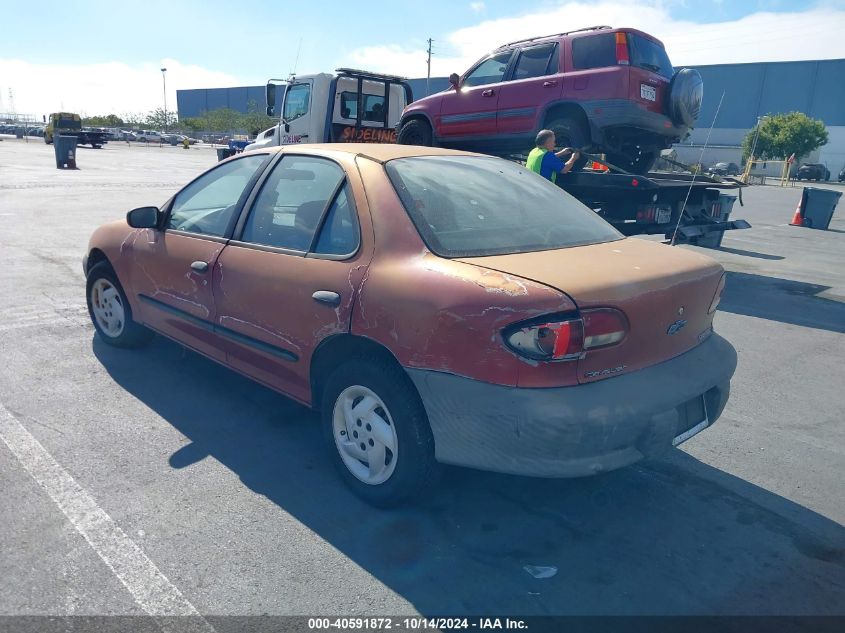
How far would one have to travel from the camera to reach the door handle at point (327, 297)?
10.0 ft

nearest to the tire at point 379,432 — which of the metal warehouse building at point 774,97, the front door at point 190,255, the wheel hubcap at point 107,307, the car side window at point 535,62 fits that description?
the front door at point 190,255

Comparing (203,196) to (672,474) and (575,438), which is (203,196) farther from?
(672,474)

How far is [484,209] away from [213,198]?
1.84 meters

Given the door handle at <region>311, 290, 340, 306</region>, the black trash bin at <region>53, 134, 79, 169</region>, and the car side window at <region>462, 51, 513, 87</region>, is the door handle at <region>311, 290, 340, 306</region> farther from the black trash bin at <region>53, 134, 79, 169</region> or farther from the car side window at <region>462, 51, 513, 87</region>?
the black trash bin at <region>53, 134, 79, 169</region>

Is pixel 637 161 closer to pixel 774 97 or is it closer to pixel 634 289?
pixel 634 289

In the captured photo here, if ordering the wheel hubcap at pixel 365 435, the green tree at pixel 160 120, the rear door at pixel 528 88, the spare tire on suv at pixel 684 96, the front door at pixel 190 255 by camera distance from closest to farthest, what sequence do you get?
the wheel hubcap at pixel 365 435 → the front door at pixel 190 255 → the spare tire on suv at pixel 684 96 → the rear door at pixel 528 88 → the green tree at pixel 160 120

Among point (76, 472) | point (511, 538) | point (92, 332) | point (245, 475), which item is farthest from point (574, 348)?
point (92, 332)

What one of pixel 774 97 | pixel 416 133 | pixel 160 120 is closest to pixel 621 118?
pixel 416 133

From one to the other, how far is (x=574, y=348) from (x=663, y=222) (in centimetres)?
628

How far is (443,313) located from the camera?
2.65 metres

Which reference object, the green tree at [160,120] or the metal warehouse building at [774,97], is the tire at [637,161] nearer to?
the metal warehouse building at [774,97]

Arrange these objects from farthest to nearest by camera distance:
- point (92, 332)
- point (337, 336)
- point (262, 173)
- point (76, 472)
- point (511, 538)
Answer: point (92, 332)
point (262, 173)
point (76, 472)
point (337, 336)
point (511, 538)

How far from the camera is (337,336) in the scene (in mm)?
3080

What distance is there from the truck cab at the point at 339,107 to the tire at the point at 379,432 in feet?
36.6
